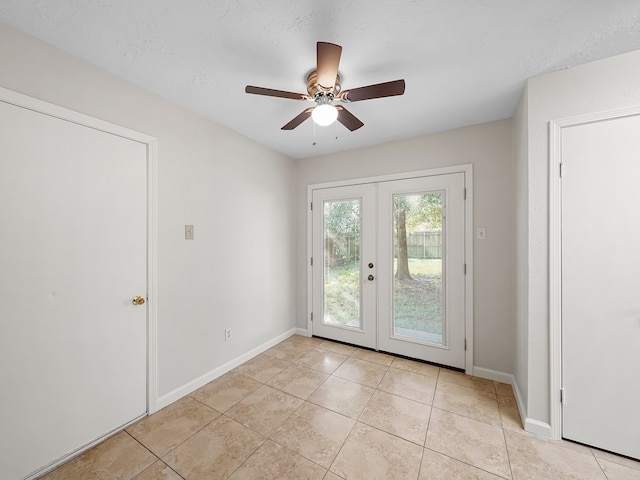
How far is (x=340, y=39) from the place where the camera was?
1429 mm

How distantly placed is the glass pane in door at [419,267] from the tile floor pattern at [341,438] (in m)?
0.52

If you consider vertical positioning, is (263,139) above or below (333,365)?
above

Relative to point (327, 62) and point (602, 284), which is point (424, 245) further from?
point (327, 62)

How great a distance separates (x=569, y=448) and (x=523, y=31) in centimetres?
253

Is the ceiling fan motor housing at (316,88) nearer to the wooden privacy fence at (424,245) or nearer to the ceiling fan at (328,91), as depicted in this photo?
the ceiling fan at (328,91)

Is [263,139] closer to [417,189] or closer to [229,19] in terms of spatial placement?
[229,19]

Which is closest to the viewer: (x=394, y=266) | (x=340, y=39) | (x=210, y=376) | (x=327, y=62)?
(x=327, y=62)

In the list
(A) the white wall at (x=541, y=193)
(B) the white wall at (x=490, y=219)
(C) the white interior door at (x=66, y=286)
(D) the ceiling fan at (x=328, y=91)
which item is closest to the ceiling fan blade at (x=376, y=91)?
(D) the ceiling fan at (x=328, y=91)

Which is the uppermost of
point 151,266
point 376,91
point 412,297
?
point 376,91

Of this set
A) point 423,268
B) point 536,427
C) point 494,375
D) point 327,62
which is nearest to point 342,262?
point 423,268

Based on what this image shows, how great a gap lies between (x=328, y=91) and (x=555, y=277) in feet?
6.31

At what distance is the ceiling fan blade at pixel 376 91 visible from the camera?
142cm

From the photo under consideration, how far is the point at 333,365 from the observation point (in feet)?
8.87

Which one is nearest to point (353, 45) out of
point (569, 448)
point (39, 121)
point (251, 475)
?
point (39, 121)
